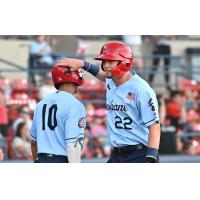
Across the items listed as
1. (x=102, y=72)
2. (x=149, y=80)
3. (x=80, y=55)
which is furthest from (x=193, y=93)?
(x=102, y=72)

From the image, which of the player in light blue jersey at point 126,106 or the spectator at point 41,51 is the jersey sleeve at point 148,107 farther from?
the spectator at point 41,51

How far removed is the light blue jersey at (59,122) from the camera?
28.5 ft

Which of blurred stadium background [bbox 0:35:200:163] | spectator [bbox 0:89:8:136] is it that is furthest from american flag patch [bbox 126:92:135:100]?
spectator [bbox 0:89:8:136]

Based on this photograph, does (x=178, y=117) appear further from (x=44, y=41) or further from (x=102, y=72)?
(x=102, y=72)

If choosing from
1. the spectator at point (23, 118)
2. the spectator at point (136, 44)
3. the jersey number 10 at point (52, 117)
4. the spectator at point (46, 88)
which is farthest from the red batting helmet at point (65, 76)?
the spectator at point (136, 44)

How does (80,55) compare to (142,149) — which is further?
(80,55)

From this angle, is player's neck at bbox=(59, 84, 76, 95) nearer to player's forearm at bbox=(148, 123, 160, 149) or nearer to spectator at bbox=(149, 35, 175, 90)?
player's forearm at bbox=(148, 123, 160, 149)

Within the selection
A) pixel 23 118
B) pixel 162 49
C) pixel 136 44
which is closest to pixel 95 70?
pixel 23 118

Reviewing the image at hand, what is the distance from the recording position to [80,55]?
18.7 meters

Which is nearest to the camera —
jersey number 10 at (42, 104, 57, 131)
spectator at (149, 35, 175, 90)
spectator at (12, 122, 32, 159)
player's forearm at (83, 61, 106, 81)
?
jersey number 10 at (42, 104, 57, 131)

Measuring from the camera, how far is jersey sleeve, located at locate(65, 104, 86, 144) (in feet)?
28.3

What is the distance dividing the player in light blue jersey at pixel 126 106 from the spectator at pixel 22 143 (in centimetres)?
583

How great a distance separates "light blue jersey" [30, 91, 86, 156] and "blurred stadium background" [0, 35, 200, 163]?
538 centimetres

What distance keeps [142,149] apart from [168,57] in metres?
9.61
